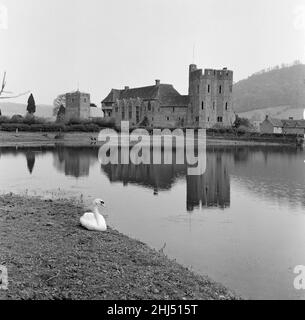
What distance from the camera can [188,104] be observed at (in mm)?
70500

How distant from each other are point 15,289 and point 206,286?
2964 millimetres

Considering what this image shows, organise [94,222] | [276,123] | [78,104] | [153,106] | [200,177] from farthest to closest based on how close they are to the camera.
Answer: [78,104] < [276,123] < [153,106] < [200,177] < [94,222]

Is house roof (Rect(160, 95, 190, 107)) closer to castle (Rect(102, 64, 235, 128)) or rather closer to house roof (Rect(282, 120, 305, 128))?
castle (Rect(102, 64, 235, 128))

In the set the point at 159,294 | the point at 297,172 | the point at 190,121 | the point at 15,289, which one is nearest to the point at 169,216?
the point at 159,294

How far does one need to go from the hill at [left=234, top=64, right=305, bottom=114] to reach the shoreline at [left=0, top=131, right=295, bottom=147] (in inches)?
1769

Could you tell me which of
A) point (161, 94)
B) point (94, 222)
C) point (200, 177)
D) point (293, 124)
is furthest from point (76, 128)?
point (94, 222)

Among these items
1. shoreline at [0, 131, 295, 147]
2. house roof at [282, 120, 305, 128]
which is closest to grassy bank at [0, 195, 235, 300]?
shoreline at [0, 131, 295, 147]

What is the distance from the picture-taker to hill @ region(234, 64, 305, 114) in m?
101

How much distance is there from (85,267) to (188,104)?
2561 inches

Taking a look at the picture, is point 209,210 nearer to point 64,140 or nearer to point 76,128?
point 64,140

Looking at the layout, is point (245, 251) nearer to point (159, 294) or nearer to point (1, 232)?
point (159, 294)

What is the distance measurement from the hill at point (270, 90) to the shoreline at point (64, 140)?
44944mm

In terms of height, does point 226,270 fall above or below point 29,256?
below

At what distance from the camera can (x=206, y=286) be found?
6.74m
